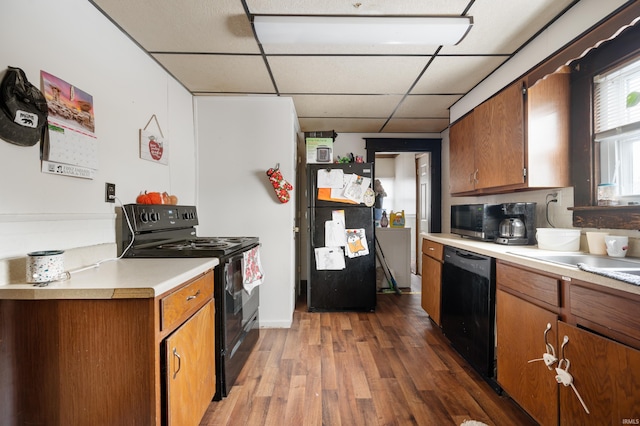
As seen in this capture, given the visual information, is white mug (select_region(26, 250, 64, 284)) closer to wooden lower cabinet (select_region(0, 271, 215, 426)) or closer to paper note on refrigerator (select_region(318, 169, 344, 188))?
wooden lower cabinet (select_region(0, 271, 215, 426))

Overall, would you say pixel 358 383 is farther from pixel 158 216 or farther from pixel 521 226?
pixel 158 216

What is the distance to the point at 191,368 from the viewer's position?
1.32 metres

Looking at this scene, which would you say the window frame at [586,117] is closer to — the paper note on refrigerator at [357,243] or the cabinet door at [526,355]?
the cabinet door at [526,355]

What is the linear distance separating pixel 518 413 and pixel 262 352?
5.59ft

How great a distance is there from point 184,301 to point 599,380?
66.1 inches

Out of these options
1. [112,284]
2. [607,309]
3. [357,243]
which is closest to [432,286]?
[357,243]

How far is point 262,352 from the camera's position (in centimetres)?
230

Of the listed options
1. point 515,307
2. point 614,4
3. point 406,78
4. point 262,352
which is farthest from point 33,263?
point 614,4

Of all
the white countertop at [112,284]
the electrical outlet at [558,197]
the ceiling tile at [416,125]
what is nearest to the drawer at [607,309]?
the electrical outlet at [558,197]

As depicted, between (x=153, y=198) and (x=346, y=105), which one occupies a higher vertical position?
(x=346, y=105)

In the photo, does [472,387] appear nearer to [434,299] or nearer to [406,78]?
[434,299]

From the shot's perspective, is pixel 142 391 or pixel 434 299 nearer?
pixel 142 391

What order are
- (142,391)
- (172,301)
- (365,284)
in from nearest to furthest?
(142,391), (172,301), (365,284)

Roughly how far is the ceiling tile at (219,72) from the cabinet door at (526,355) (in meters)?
2.27
